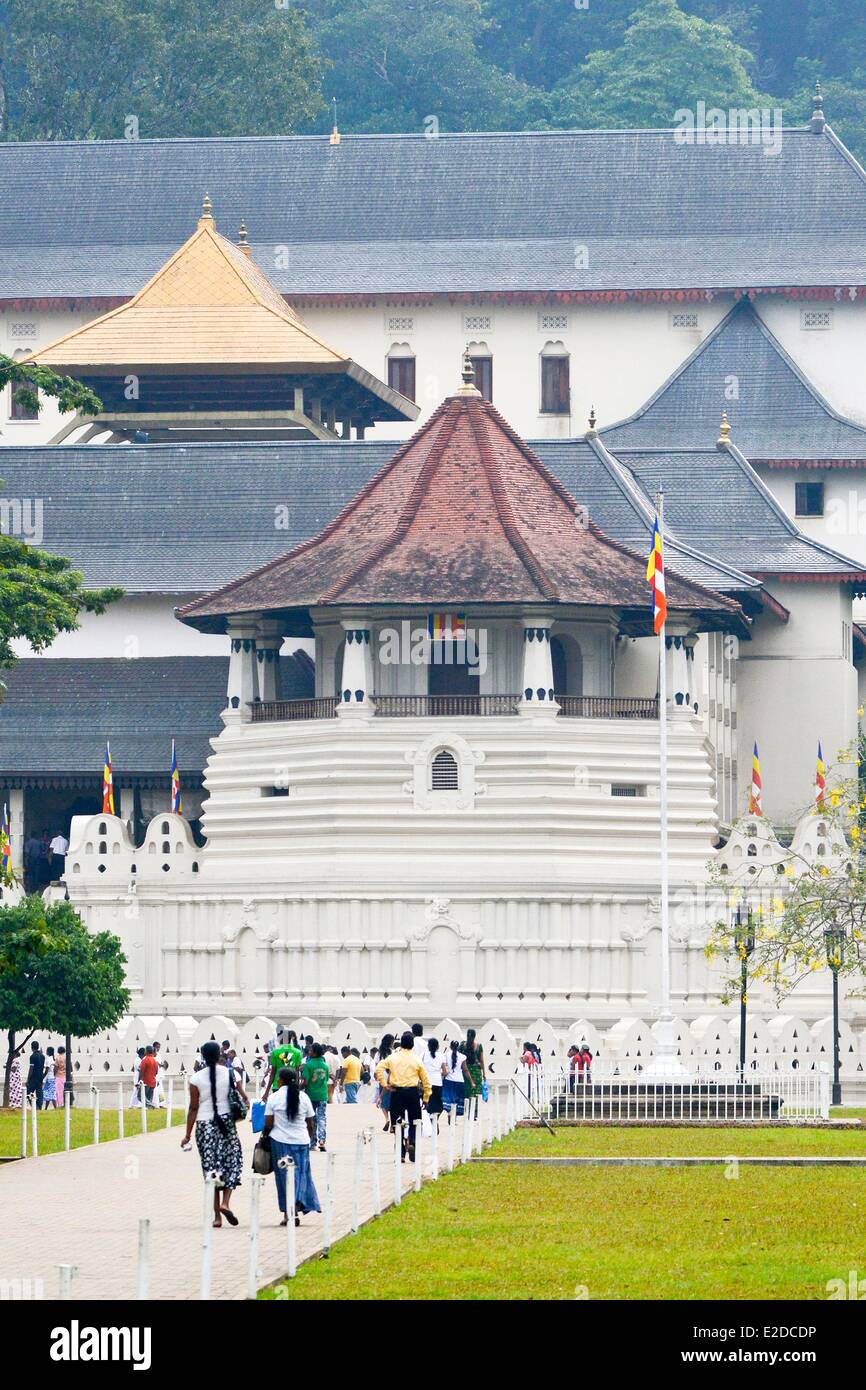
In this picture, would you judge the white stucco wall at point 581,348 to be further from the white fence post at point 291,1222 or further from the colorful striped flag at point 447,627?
the white fence post at point 291,1222

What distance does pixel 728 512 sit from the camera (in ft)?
214

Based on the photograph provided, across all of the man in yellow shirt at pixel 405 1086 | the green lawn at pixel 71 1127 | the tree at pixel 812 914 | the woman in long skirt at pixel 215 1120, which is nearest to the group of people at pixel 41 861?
the tree at pixel 812 914

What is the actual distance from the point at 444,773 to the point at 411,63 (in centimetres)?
6446

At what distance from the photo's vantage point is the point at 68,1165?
28.9m

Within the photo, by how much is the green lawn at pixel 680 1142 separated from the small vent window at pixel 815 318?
43.4 metres

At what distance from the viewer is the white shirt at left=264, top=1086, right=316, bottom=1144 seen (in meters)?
23.0

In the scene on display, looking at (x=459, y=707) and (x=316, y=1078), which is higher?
(x=459, y=707)

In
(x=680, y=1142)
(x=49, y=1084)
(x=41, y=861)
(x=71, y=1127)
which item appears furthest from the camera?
(x=41, y=861)

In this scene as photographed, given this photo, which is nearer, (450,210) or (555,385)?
(555,385)

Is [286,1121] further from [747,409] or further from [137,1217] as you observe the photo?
[747,409]

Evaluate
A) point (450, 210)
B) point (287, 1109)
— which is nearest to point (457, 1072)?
point (287, 1109)

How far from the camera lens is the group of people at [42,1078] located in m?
42.2

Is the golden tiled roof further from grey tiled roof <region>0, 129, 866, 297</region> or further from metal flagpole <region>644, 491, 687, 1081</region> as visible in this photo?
metal flagpole <region>644, 491, 687, 1081</region>

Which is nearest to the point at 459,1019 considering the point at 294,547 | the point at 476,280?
the point at 294,547
